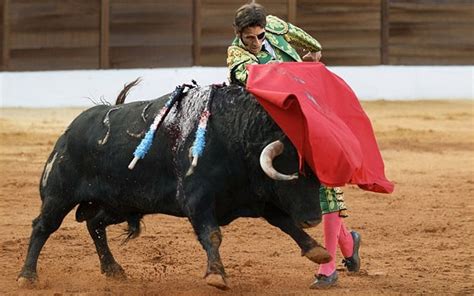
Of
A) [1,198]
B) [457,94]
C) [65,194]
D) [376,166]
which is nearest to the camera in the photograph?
[376,166]

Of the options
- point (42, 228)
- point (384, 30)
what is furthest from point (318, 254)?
point (384, 30)

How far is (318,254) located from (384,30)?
11367 millimetres

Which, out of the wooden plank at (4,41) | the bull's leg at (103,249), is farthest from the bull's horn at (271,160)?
the wooden plank at (4,41)

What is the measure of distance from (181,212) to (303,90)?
0.83 meters

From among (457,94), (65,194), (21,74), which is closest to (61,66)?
(21,74)

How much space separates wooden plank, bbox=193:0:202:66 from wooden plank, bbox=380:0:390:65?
2.56 metres

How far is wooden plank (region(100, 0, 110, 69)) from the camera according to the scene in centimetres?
1546

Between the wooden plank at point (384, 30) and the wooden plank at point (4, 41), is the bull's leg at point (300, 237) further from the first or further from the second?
the wooden plank at point (384, 30)

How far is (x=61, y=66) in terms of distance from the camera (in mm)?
15219

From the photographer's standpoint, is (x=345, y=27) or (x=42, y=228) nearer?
(x=42, y=228)

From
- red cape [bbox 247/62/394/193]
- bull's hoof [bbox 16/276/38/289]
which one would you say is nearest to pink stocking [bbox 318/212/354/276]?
red cape [bbox 247/62/394/193]

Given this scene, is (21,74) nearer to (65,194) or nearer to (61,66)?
(61,66)

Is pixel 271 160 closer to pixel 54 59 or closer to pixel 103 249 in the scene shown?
pixel 103 249

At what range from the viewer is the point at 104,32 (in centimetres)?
1550
